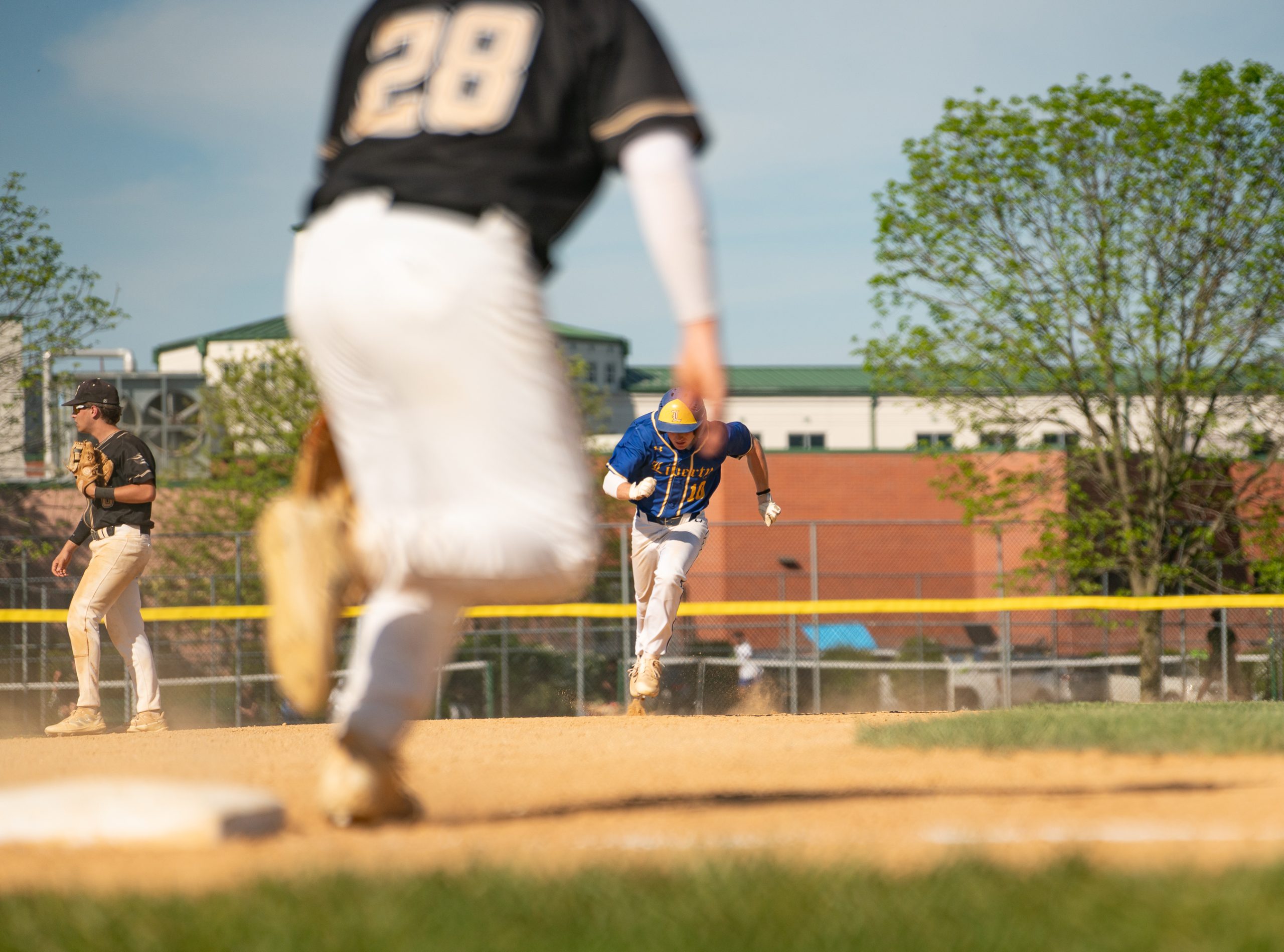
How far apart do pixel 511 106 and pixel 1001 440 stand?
76.8ft

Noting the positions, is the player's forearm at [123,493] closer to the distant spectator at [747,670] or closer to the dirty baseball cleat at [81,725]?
the dirty baseball cleat at [81,725]

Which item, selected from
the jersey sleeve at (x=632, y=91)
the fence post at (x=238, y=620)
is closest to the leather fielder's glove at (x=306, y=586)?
the jersey sleeve at (x=632, y=91)

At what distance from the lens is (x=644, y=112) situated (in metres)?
3.11

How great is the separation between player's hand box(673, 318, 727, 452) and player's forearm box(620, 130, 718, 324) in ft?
0.08

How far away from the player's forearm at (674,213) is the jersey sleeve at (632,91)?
0.03 m

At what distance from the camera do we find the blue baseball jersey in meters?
9.59

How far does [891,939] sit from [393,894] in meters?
0.87

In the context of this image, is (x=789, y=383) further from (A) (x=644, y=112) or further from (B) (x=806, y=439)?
(A) (x=644, y=112)

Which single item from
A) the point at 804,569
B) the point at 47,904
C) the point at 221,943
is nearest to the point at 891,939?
the point at 221,943

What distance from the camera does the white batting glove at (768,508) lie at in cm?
982

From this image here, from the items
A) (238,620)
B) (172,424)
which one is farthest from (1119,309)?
(172,424)

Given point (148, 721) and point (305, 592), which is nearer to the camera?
point (305, 592)

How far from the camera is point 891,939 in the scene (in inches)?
82.4

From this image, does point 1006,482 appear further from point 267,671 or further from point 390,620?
point 390,620
